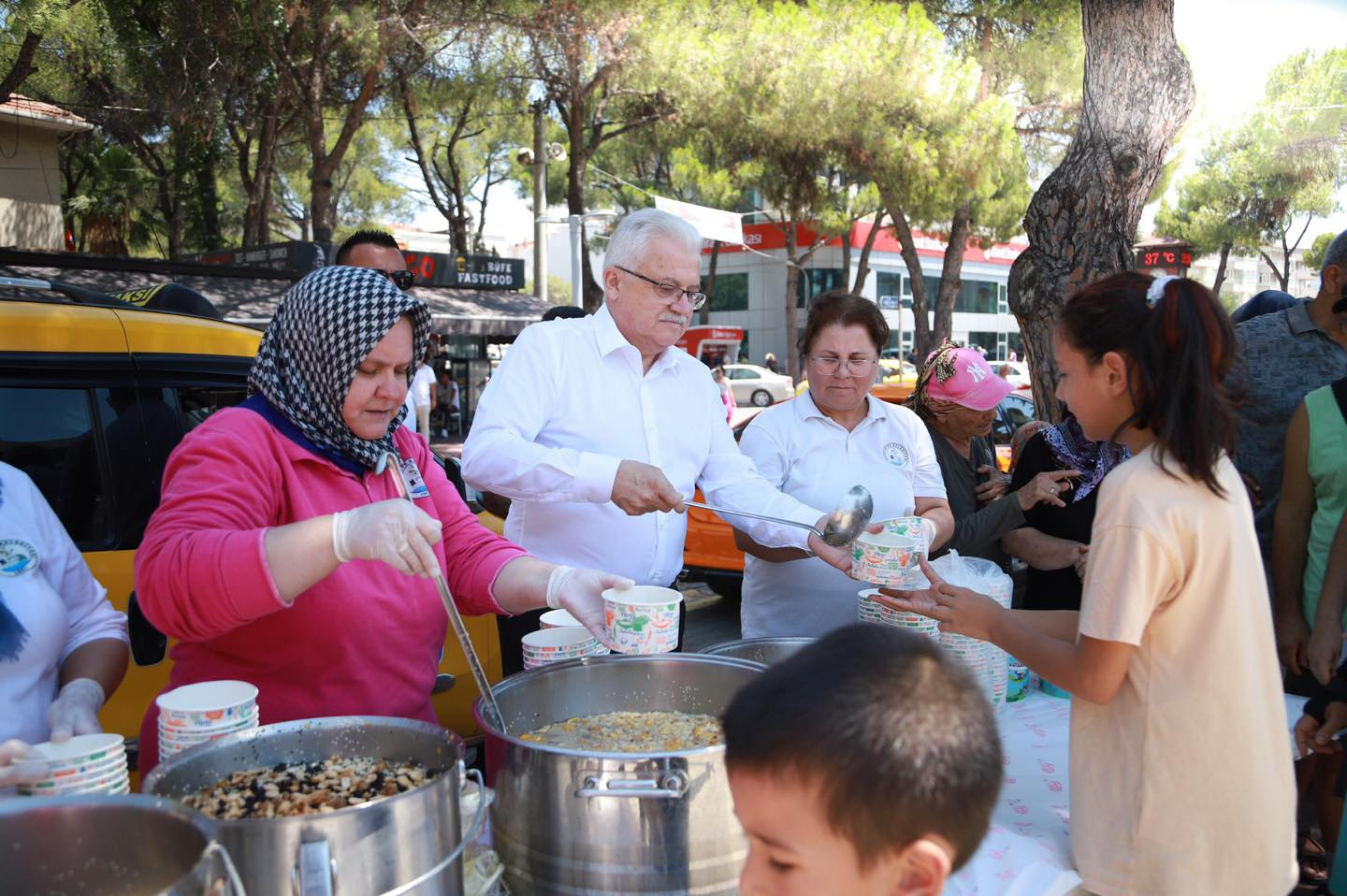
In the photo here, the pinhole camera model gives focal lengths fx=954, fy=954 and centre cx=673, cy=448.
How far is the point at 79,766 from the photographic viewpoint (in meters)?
A: 1.23

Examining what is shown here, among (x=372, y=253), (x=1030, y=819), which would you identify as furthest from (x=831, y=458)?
(x=372, y=253)

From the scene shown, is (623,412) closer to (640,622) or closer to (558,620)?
(558,620)

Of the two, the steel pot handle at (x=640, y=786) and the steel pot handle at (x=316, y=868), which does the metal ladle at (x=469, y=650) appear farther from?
the steel pot handle at (x=316, y=868)

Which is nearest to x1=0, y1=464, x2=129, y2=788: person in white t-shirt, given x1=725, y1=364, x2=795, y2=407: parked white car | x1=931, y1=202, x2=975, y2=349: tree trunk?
x1=931, y1=202, x2=975, y2=349: tree trunk

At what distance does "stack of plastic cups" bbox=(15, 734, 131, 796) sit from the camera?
1211 millimetres

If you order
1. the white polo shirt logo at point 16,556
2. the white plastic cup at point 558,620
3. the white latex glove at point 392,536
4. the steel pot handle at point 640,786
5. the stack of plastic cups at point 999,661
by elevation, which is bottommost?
the stack of plastic cups at point 999,661

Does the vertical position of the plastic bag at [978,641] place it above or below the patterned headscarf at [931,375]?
below

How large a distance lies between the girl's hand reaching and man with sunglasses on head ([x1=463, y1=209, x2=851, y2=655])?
0.64 m

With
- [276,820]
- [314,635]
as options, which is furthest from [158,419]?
[276,820]

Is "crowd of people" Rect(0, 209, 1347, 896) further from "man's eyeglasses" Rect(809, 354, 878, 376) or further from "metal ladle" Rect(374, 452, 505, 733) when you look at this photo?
"man's eyeglasses" Rect(809, 354, 878, 376)

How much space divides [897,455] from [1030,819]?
1369 mm

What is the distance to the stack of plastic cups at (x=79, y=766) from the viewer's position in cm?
121

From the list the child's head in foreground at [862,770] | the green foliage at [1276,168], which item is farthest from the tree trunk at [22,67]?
the green foliage at [1276,168]

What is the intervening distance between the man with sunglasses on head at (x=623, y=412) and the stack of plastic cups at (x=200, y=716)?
1170 mm
